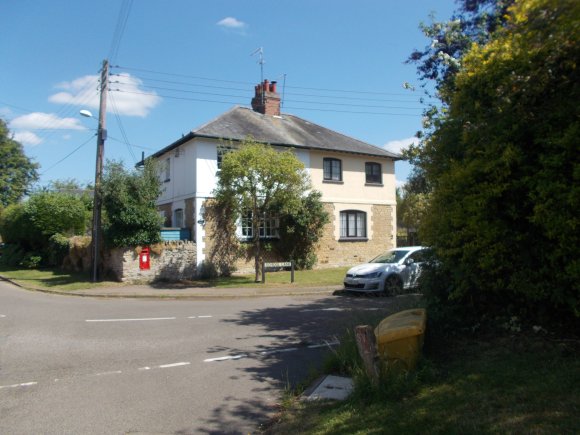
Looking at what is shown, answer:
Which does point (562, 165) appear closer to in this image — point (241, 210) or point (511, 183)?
point (511, 183)

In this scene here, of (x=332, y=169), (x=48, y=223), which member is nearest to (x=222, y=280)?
(x=332, y=169)

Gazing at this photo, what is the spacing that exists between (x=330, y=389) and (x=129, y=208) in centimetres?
1506

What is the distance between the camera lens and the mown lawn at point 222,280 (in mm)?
18297

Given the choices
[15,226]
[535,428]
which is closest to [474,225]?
[535,428]

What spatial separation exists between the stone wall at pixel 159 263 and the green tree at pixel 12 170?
35.9 meters

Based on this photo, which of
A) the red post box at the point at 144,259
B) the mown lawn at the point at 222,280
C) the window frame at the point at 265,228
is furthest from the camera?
the window frame at the point at 265,228

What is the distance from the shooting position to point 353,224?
26.0 m

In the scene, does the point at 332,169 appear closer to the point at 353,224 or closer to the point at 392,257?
the point at 353,224

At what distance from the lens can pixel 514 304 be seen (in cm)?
606

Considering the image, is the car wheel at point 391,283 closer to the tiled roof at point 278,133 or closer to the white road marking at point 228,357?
the white road marking at point 228,357

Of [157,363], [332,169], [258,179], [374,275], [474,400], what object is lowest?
[157,363]

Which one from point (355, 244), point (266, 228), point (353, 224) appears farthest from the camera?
point (353, 224)

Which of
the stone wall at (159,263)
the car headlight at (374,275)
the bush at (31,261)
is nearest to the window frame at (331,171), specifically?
the stone wall at (159,263)

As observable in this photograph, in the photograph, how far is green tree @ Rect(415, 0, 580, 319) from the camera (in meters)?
4.96
